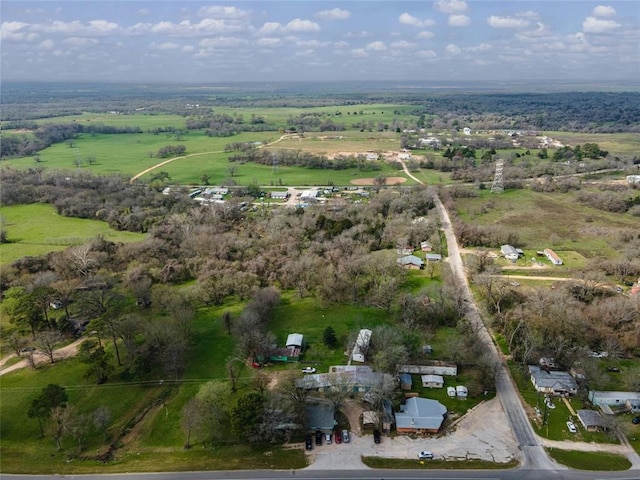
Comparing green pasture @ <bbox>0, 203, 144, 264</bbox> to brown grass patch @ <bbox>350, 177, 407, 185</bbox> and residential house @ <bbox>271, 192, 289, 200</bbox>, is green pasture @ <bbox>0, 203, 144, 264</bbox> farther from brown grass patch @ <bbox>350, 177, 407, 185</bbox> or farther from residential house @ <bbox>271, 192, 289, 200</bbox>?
brown grass patch @ <bbox>350, 177, 407, 185</bbox>

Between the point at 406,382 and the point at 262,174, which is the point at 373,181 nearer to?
the point at 262,174

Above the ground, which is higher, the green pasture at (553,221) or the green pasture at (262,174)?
the green pasture at (262,174)

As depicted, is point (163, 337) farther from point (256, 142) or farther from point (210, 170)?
point (256, 142)

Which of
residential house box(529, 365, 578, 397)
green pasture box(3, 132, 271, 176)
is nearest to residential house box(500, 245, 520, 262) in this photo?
residential house box(529, 365, 578, 397)

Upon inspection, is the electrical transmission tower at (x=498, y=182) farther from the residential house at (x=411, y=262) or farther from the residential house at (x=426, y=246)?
the residential house at (x=411, y=262)

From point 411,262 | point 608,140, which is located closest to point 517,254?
point 411,262

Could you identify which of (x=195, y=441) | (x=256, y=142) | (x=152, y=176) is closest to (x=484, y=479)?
(x=195, y=441)

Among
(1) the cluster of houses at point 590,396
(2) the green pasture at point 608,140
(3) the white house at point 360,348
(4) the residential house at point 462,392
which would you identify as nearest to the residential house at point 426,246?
(3) the white house at point 360,348
